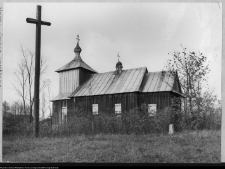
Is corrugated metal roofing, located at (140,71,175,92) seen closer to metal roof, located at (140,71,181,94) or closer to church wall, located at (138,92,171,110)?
metal roof, located at (140,71,181,94)

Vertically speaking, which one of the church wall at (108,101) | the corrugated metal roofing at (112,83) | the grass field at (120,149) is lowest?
the grass field at (120,149)

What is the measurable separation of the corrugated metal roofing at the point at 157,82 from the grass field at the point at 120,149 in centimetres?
440

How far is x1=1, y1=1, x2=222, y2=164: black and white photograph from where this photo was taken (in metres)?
7.09

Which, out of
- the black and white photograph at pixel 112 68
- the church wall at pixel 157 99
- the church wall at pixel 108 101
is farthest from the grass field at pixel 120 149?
the church wall at pixel 108 101

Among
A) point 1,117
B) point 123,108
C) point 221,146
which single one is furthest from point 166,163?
point 123,108

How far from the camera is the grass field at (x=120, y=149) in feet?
22.4

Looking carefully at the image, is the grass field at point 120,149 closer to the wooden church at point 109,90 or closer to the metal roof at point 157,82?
the wooden church at point 109,90

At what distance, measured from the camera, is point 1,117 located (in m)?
7.21

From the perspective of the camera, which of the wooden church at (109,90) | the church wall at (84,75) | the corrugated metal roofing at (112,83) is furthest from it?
the church wall at (84,75)

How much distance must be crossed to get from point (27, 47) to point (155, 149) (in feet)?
19.4

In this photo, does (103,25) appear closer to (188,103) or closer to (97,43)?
(97,43)

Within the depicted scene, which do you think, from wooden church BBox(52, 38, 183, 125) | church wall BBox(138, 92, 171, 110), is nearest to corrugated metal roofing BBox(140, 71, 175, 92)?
wooden church BBox(52, 38, 183, 125)

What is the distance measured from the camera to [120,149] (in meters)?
7.27

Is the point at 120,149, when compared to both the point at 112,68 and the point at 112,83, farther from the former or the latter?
the point at 112,83
